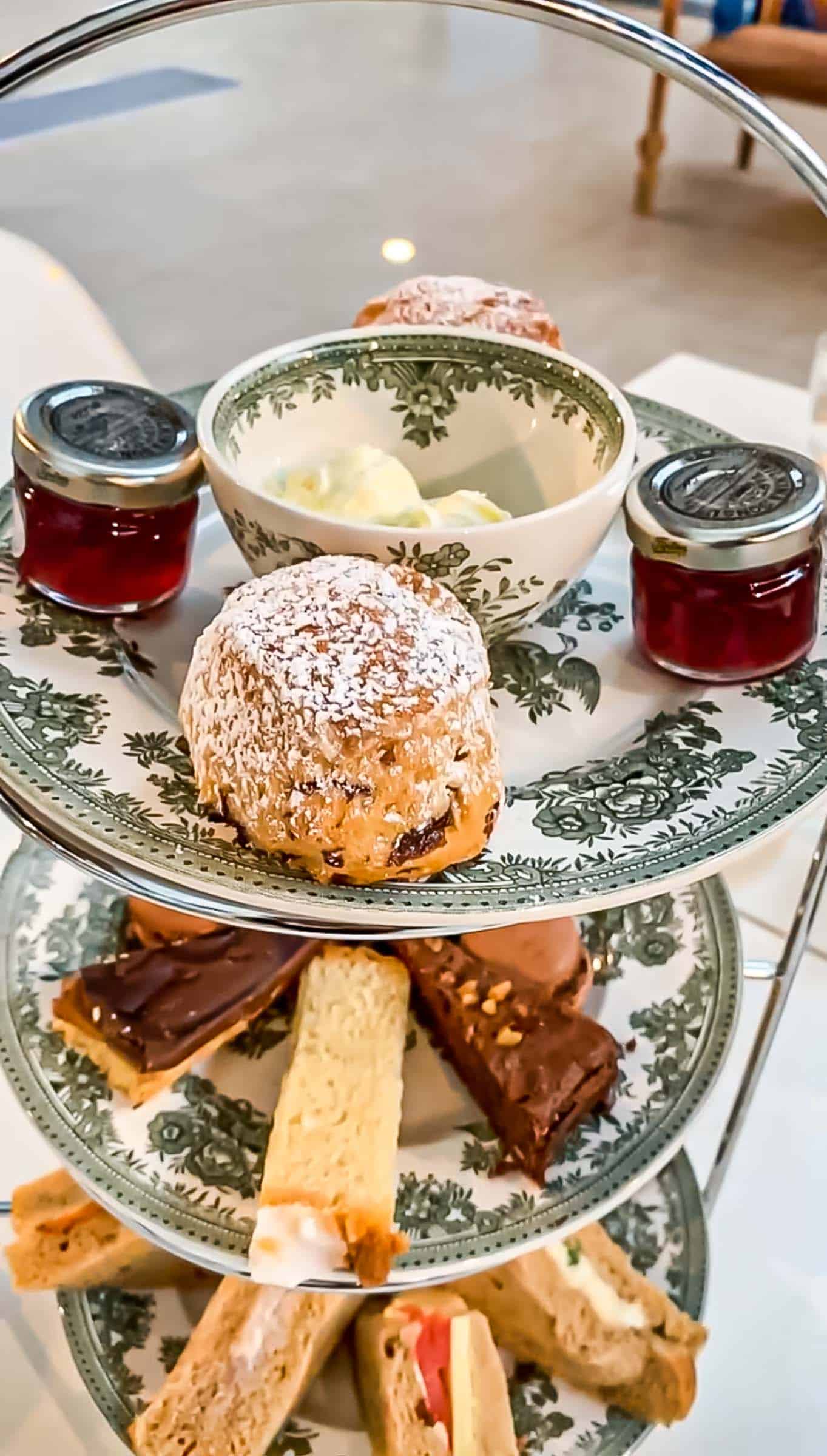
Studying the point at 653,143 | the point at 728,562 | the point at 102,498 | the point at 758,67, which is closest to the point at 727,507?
the point at 728,562

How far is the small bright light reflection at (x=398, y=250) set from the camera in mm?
3225

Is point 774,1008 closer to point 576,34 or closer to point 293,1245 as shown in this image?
point 293,1245

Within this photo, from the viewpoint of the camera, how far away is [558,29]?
53cm

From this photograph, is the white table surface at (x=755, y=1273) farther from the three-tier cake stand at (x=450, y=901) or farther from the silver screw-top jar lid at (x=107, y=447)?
the silver screw-top jar lid at (x=107, y=447)

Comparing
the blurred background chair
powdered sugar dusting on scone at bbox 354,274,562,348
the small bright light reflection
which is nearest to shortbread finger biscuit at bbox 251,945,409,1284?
powdered sugar dusting on scone at bbox 354,274,562,348

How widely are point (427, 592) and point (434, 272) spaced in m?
2.82

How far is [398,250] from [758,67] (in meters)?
1.18

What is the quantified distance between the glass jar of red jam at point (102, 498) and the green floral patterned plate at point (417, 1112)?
258 millimetres

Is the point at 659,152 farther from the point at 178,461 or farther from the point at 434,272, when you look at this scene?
the point at 178,461

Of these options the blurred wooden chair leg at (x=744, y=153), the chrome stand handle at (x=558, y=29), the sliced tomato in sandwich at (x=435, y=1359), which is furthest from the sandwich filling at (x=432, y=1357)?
the blurred wooden chair leg at (x=744, y=153)

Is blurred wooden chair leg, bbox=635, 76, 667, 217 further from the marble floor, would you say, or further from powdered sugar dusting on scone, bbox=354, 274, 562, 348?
powdered sugar dusting on scone, bbox=354, 274, 562, 348

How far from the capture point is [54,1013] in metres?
0.70

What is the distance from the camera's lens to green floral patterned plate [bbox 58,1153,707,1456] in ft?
2.26

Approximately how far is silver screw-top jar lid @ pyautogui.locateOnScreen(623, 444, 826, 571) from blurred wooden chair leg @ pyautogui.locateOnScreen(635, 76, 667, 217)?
130 inches
